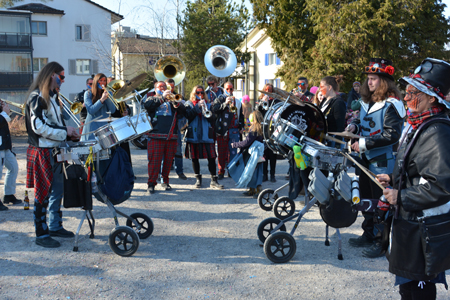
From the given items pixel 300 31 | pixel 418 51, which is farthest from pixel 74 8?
pixel 418 51

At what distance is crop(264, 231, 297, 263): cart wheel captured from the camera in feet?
13.8

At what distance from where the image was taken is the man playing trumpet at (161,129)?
7.16 meters

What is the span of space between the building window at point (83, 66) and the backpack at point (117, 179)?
29151mm

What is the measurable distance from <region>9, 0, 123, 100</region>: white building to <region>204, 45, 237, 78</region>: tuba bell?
72.4 feet

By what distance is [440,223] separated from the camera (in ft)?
7.88

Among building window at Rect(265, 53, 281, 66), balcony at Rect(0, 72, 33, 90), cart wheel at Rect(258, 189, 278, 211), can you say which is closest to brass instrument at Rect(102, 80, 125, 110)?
cart wheel at Rect(258, 189, 278, 211)

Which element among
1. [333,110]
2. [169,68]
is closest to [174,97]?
[169,68]

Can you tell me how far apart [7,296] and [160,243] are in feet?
5.80

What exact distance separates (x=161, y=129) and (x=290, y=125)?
3.33 metres

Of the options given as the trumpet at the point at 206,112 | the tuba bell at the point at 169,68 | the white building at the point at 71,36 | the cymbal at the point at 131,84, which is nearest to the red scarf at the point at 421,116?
the cymbal at the point at 131,84

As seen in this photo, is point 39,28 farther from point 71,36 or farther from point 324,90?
point 324,90

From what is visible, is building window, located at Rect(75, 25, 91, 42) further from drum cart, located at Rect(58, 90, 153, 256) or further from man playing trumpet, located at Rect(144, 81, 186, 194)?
drum cart, located at Rect(58, 90, 153, 256)

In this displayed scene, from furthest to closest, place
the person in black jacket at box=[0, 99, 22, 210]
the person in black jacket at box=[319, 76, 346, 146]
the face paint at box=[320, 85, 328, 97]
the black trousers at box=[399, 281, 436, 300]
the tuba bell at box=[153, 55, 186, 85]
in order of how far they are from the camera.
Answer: the tuba bell at box=[153, 55, 186, 85]
the person in black jacket at box=[0, 99, 22, 210]
the face paint at box=[320, 85, 328, 97]
the person in black jacket at box=[319, 76, 346, 146]
the black trousers at box=[399, 281, 436, 300]

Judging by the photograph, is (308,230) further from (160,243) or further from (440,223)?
(440,223)
